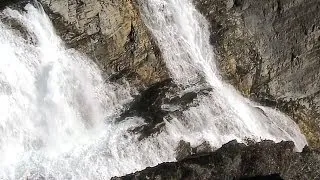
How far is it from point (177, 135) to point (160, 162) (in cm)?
197

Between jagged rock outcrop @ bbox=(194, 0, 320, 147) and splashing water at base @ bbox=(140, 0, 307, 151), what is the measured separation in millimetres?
730

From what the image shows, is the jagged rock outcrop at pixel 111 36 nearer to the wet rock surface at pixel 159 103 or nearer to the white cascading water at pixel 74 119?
the white cascading water at pixel 74 119

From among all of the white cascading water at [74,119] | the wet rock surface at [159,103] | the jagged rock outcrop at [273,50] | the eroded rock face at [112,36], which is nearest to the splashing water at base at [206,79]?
the white cascading water at [74,119]

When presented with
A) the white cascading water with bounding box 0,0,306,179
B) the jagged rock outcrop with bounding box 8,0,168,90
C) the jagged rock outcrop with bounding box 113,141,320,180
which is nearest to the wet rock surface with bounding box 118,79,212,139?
the white cascading water with bounding box 0,0,306,179

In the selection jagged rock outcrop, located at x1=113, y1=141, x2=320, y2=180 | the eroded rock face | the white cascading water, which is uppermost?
the eroded rock face

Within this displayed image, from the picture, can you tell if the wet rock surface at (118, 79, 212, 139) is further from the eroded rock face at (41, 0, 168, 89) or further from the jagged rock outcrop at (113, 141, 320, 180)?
the jagged rock outcrop at (113, 141, 320, 180)

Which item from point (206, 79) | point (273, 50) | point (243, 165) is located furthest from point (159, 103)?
point (273, 50)

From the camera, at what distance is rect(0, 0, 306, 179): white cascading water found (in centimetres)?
3112

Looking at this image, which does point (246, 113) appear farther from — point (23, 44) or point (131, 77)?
point (23, 44)

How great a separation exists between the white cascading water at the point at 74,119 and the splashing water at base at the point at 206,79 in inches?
3.2

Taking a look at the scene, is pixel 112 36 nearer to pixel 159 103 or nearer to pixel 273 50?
pixel 159 103

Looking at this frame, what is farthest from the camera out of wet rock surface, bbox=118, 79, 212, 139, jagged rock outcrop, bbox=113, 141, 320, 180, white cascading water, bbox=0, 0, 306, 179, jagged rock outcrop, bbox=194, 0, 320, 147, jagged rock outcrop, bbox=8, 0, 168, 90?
jagged rock outcrop, bbox=194, 0, 320, 147

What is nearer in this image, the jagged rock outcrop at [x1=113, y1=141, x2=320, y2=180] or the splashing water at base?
the jagged rock outcrop at [x1=113, y1=141, x2=320, y2=180]

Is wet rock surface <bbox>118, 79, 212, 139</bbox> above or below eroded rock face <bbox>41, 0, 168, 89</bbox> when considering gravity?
below
